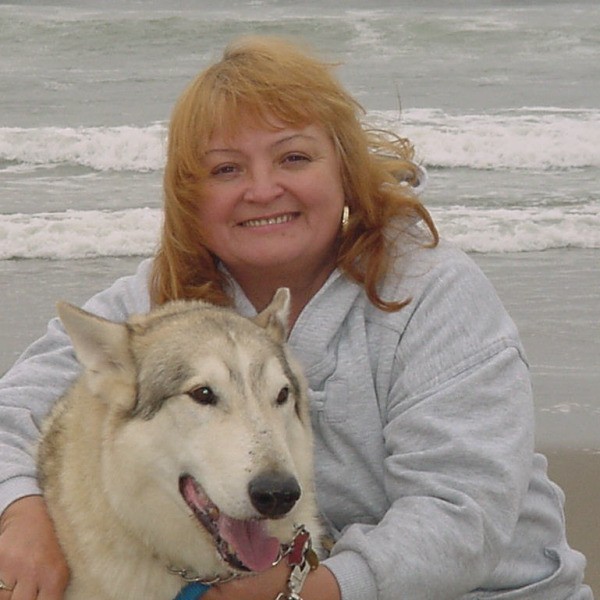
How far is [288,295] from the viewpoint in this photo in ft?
10.4

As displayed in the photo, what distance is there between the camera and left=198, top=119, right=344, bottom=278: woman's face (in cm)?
331

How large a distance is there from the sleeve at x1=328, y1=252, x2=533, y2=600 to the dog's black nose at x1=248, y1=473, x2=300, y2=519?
Answer: 0.44 m

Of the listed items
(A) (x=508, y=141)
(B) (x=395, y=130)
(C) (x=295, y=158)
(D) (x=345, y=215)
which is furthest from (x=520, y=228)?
(C) (x=295, y=158)

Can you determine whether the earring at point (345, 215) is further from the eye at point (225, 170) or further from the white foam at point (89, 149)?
the white foam at point (89, 149)

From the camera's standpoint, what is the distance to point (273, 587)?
110 inches

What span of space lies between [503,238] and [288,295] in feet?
18.6

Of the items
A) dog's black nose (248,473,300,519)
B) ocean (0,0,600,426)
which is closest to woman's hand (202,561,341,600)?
dog's black nose (248,473,300,519)

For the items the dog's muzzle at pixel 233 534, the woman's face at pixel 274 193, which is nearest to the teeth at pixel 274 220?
the woman's face at pixel 274 193

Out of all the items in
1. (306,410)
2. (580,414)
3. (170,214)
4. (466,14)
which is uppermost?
(170,214)

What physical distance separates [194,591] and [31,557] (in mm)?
398

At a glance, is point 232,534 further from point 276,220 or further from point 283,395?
point 276,220

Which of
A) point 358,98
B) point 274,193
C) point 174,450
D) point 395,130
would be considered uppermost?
point 274,193

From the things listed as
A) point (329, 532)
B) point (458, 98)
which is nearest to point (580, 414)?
point (329, 532)

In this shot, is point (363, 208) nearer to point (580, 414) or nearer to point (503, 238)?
point (580, 414)
